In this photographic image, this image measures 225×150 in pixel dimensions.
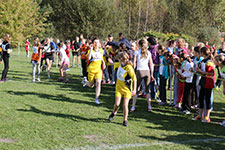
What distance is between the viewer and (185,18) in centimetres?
4897

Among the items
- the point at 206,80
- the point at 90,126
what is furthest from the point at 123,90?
the point at 206,80

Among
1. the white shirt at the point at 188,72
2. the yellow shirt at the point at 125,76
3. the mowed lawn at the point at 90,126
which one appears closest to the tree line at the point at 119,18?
the mowed lawn at the point at 90,126

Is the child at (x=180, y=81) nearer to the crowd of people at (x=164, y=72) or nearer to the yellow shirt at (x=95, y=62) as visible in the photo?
the crowd of people at (x=164, y=72)

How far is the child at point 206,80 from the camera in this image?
6973 mm

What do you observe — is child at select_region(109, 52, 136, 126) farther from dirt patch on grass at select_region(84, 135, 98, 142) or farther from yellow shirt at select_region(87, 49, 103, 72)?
yellow shirt at select_region(87, 49, 103, 72)

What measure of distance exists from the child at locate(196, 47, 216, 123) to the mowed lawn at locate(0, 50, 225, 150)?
39cm

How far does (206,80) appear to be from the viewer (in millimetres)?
7141

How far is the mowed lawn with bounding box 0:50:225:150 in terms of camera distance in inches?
218

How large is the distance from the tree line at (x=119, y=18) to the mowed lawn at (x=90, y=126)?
33552 mm

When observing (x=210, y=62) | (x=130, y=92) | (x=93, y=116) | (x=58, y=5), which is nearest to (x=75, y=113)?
(x=93, y=116)

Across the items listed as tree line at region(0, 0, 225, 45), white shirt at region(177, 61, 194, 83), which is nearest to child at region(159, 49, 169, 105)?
white shirt at region(177, 61, 194, 83)

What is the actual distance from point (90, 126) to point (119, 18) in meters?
42.2

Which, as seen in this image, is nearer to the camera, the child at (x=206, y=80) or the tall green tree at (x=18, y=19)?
the child at (x=206, y=80)

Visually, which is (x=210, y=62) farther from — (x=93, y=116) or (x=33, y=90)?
(x=33, y=90)
